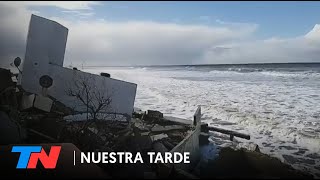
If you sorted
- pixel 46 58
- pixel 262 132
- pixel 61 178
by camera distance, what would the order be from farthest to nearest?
pixel 262 132
pixel 46 58
pixel 61 178

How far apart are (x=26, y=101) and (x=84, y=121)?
5.79 ft

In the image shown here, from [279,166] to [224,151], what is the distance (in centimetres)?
157

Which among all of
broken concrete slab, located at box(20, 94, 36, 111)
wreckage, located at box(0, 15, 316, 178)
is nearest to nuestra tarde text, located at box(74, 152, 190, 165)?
wreckage, located at box(0, 15, 316, 178)

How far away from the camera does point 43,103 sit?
25.1 feet

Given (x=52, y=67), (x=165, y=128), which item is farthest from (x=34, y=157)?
(x=165, y=128)

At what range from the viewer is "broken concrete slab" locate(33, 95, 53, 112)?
25.0 feet

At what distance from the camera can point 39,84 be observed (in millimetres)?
8453

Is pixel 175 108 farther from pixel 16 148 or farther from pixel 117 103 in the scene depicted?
pixel 16 148

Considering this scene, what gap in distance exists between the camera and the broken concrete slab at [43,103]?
761cm

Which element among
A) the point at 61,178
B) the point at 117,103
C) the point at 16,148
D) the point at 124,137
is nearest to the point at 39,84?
the point at 117,103

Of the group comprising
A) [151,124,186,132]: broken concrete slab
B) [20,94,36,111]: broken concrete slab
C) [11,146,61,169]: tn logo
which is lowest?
[151,124,186,132]: broken concrete slab

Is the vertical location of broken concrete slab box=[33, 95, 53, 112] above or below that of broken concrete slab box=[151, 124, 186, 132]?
above

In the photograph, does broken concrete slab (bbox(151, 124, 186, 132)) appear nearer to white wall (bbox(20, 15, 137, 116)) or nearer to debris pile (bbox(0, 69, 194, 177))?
debris pile (bbox(0, 69, 194, 177))

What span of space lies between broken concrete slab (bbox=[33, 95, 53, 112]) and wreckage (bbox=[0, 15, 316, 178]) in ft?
0.09
